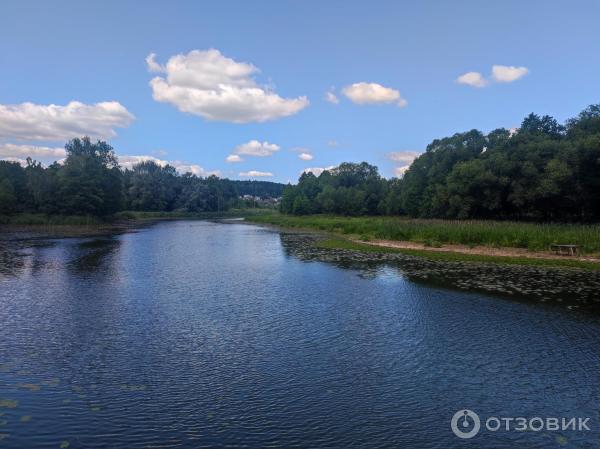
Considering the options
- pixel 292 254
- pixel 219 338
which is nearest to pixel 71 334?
pixel 219 338

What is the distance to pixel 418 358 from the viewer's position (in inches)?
529

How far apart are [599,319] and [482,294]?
566 cm

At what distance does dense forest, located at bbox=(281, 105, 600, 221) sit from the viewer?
54375mm

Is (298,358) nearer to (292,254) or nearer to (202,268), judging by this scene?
(202,268)

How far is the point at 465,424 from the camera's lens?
9.44m

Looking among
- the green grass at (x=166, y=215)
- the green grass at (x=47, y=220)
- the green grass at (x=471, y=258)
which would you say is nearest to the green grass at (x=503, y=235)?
the green grass at (x=471, y=258)

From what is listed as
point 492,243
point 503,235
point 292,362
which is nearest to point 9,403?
point 292,362

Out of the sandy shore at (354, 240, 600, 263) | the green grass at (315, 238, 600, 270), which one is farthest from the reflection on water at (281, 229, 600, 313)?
the sandy shore at (354, 240, 600, 263)

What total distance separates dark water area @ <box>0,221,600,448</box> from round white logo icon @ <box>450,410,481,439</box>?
0.20 meters

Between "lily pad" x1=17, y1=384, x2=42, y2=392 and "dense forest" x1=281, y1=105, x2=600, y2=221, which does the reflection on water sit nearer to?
"lily pad" x1=17, y1=384, x2=42, y2=392

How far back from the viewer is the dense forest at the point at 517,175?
54.4 m

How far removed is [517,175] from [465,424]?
2424 inches

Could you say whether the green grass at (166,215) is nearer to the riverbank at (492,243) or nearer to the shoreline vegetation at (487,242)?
the shoreline vegetation at (487,242)

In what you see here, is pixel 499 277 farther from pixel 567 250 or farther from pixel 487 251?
pixel 487 251
